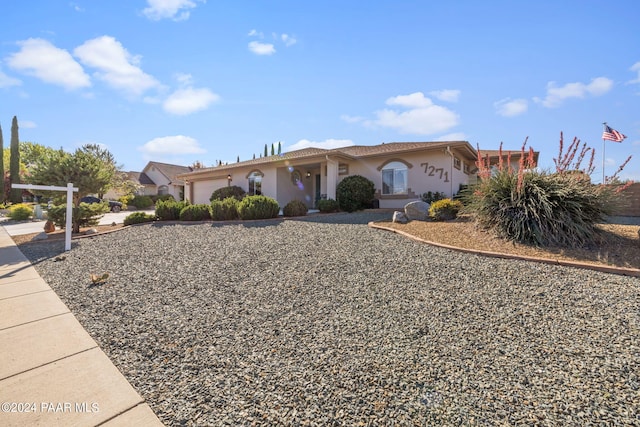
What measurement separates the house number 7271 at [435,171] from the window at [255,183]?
9561 mm

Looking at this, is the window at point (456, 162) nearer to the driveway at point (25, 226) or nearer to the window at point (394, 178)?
the window at point (394, 178)

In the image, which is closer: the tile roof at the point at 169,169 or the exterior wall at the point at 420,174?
the exterior wall at the point at 420,174

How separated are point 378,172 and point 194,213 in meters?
9.33

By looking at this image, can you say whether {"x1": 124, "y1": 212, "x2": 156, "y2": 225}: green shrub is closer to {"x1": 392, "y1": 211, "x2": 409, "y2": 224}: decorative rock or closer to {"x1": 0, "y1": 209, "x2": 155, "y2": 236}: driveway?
{"x1": 0, "y1": 209, "x2": 155, "y2": 236}: driveway

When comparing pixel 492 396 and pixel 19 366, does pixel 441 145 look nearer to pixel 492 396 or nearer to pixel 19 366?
pixel 492 396

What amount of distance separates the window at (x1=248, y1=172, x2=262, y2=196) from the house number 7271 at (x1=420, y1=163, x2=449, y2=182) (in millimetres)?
9561

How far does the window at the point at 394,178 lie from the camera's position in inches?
575

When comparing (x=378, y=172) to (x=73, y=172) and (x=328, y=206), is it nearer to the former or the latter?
(x=328, y=206)

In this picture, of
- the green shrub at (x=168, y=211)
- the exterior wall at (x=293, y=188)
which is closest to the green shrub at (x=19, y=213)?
the green shrub at (x=168, y=211)

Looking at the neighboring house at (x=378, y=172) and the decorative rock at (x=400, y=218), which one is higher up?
the neighboring house at (x=378, y=172)

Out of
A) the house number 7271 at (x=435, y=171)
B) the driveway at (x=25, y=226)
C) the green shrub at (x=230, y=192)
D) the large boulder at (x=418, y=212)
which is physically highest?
the house number 7271 at (x=435, y=171)

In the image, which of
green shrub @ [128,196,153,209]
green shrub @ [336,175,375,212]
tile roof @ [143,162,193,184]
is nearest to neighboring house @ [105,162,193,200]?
tile roof @ [143,162,193,184]

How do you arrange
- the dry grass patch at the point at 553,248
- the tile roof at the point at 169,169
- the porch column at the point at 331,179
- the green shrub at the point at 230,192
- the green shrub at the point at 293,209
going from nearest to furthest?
1. the dry grass patch at the point at 553,248
2. the green shrub at the point at 293,209
3. the porch column at the point at 331,179
4. the green shrub at the point at 230,192
5. the tile roof at the point at 169,169

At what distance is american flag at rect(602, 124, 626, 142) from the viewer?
Answer: 12711 mm
